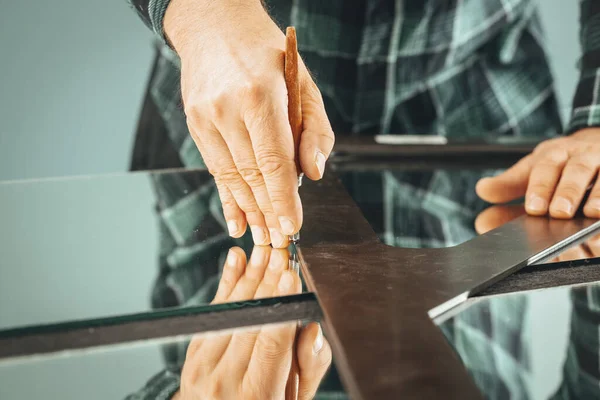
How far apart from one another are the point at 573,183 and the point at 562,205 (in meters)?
0.05

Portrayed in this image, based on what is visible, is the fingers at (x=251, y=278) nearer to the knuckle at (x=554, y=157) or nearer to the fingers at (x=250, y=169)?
the fingers at (x=250, y=169)

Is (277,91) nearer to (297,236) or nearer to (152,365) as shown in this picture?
(297,236)

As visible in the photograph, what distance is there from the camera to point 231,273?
24.5 inches

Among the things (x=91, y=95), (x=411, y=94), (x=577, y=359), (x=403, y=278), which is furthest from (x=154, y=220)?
(x=91, y=95)

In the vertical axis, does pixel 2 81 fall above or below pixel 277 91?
below

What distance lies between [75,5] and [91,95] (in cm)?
34

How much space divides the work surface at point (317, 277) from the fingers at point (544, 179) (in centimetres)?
3

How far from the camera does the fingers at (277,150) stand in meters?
0.66

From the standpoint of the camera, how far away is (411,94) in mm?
1289

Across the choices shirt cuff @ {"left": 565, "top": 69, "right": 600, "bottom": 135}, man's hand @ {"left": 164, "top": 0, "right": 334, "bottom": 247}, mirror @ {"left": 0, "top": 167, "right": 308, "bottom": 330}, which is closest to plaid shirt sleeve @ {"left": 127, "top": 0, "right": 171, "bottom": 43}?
man's hand @ {"left": 164, "top": 0, "right": 334, "bottom": 247}

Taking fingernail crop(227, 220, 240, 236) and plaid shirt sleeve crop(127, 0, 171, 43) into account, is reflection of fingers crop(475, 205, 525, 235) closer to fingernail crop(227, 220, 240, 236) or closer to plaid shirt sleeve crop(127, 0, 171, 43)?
fingernail crop(227, 220, 240, 236)

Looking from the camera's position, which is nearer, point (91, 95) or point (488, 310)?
point (488, 310)

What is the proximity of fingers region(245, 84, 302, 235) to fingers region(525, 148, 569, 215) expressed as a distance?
34 cm

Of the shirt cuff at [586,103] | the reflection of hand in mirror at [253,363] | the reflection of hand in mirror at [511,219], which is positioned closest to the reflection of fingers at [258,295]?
the reflection of hand in mirror at [253,363]
